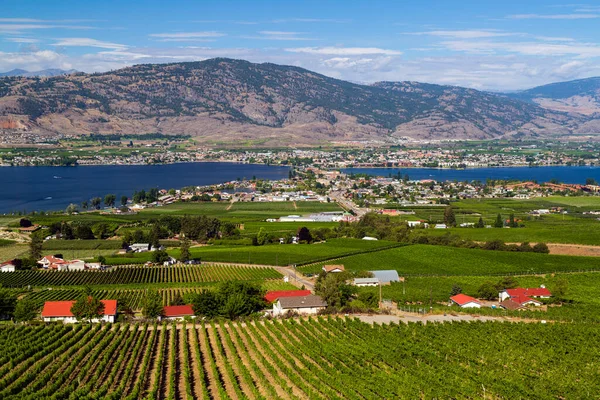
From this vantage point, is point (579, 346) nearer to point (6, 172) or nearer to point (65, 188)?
point (65, 188)

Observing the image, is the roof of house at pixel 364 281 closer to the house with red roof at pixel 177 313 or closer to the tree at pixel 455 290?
the tree at pixel 455 290

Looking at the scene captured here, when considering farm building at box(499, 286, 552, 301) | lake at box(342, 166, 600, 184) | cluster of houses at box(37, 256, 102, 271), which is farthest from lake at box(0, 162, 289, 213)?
farm building at box(499, 286, 552, 301)

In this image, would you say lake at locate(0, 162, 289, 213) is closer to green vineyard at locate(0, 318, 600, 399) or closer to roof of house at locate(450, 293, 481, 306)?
roof of house at locate(450, 293, 481, 306)

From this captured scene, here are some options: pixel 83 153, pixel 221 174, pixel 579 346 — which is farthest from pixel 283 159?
pixel 579 346

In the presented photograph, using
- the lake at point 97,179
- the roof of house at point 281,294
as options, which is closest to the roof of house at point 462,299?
the roof of house at point 281,294

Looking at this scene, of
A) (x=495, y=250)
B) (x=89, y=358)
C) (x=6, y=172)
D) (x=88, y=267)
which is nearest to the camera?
(x=89, y=358)
